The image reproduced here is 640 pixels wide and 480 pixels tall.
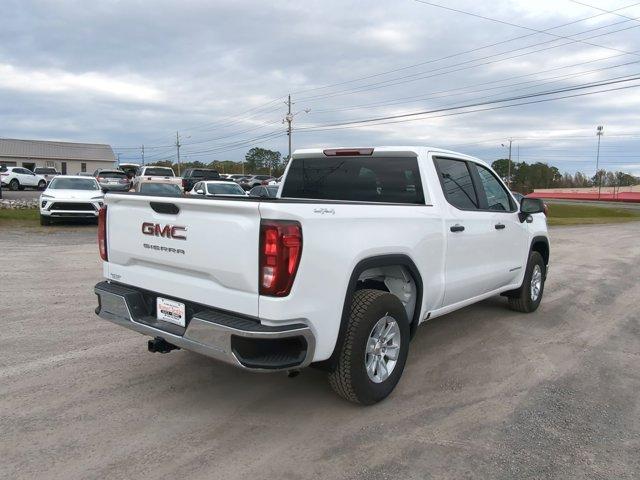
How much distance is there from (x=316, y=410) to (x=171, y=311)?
1.25 m

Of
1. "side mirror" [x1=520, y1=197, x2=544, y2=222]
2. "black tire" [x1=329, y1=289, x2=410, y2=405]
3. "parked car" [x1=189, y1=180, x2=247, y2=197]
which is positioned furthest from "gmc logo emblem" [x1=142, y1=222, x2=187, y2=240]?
"parked car" [x1=189, y1=180, x2=247, y2=197]

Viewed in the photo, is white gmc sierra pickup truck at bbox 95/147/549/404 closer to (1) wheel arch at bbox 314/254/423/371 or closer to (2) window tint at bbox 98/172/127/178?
(1) wheel arch at bbox 314/254/423/371

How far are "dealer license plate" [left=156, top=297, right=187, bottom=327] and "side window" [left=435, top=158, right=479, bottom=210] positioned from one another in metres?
2.52

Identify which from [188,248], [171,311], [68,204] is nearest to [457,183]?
[188,248]

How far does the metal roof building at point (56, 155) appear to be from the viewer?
214 ft

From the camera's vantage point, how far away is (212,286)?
3.39 metres

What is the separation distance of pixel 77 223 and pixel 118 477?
15503 millimetres

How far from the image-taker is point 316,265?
326cm

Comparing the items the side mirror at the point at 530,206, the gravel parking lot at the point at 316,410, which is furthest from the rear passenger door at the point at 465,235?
the side mirror at the point at 530,206

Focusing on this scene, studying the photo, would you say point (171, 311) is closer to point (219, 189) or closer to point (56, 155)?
point (219, 189)

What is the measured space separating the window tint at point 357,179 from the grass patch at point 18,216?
47.3 ft

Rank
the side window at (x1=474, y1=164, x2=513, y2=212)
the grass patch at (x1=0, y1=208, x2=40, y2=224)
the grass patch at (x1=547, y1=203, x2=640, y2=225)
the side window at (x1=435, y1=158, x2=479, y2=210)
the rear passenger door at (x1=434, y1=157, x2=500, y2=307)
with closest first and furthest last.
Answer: the rear passenger door at (x1=434, y1=157, x2=500, y2=307) → the side window at (x1=435, y1=158, x2=479, y2=210) → the side window at (x1=474, y1=164, x2=513, y2=212) → the grass patch at (x1=0, y1=208, x2=40, y2=224) → the grass patch at (x1=547, y1=203, x2=640, y2=225)

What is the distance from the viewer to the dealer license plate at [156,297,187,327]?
3.59 metres

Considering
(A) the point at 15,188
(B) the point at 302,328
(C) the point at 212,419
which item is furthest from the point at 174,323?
(A) the point at 15,188
